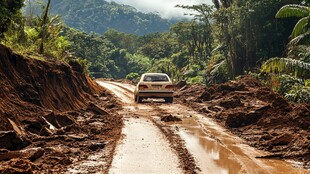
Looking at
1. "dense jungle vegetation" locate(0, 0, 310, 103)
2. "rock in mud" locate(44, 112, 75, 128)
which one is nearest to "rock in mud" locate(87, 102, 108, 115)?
"rock in mud" locate(44, 112, 75, 128)

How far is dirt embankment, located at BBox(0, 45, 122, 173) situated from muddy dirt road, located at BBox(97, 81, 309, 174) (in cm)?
84

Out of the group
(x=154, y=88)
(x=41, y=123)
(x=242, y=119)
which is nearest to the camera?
(x=41, y=123)

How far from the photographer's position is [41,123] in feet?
33.1

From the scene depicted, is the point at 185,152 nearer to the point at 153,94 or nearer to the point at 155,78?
the point at 153,94

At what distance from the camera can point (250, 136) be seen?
10836 mm

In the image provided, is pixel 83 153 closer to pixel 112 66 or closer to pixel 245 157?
pixel 245 157

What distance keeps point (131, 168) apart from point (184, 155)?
1.66 metres

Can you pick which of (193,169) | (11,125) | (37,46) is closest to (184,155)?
(193,169)

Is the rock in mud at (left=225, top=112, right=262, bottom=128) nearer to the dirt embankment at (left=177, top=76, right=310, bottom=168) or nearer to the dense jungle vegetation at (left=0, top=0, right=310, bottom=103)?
the dirt embankment at (left=177, top=76, right=310, bottom=168)

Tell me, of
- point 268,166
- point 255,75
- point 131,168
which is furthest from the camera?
point 255,75

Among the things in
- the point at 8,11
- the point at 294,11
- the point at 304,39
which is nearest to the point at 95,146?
the point at 8,11

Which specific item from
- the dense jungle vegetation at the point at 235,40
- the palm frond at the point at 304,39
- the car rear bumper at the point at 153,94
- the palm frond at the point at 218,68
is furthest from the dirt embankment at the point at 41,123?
the palm frond at the point at 218,68

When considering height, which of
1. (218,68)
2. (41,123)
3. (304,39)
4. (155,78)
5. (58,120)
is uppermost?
(304,39)

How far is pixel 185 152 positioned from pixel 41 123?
13.8ft
